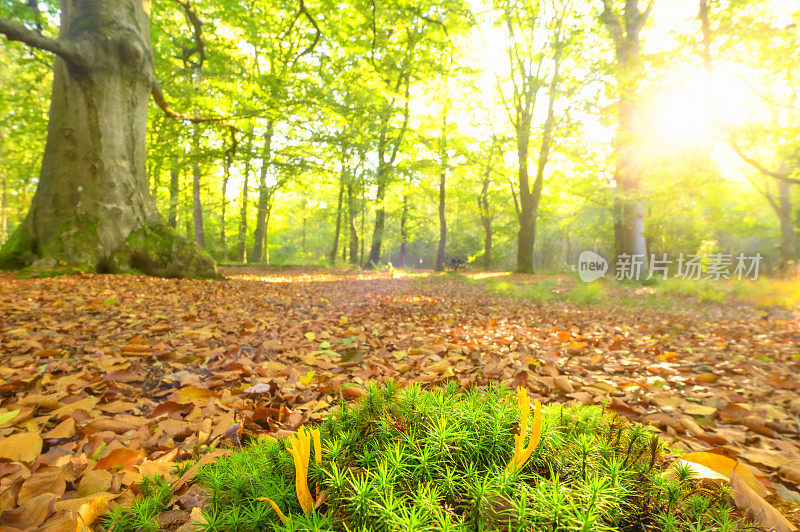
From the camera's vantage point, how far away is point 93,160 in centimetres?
604

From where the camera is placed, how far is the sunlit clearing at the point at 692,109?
522 centimetres

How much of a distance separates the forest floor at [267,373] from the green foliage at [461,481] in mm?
419

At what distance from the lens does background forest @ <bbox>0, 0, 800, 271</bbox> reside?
17.9 ft

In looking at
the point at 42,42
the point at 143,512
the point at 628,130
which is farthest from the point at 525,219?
the point at 143,512

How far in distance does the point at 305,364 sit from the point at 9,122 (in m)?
14.1

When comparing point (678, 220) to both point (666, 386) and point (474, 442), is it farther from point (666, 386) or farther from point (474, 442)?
point (474, 442)

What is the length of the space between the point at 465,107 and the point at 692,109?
1843cm

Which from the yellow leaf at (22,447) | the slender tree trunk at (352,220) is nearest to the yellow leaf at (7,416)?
the yellow leaf at (22,447)

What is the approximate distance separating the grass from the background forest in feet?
20.7

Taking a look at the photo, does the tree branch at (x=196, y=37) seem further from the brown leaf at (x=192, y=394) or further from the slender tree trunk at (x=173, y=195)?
the brown leaf at (x=192, y=394)

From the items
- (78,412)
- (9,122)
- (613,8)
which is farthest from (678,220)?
(9,122)

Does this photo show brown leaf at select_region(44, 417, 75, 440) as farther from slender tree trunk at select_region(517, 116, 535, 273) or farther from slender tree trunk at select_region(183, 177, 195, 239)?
slender tree trunk at select_region(183, 177, 195, 239)

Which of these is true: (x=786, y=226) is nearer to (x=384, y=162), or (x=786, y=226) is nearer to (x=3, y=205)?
(x=384, y=162)

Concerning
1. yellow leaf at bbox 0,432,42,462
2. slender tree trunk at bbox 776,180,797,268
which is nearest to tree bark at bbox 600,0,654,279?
yellow leaf at bbox 0,432,42,462
